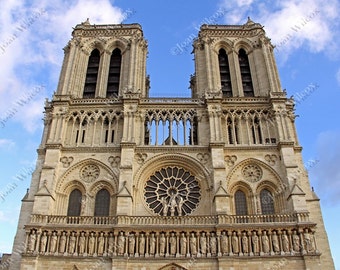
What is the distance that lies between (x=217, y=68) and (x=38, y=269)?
787 inches

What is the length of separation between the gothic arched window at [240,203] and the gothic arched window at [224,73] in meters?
8.98

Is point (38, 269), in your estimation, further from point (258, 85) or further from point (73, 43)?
point (258, 85)

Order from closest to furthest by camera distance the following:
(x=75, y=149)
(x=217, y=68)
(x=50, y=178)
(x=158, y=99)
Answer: (x=50, y=178)
(x=75, y=149)
(x=158, y=99)
(x=217, y=68)

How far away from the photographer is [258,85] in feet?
103

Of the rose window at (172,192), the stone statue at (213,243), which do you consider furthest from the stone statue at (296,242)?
the rose window at (172,192)

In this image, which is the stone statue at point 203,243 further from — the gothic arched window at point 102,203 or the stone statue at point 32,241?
the stone statue at point 32,241

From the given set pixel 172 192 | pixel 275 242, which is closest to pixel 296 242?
pixel 275 242

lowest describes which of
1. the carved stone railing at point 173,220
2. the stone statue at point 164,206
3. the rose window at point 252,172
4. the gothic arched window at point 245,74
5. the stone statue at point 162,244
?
the stone statue at point 162,244

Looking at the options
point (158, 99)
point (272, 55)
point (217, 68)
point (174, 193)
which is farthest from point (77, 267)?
point (272, 55)

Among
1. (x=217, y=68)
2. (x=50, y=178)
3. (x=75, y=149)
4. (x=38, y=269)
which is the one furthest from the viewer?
(x=217, y=68)

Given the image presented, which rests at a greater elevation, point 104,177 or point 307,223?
point 104,177

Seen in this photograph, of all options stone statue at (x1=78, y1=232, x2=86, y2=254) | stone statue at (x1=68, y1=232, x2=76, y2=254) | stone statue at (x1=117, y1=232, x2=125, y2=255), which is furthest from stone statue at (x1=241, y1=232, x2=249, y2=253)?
stone statue at (x1=68, y1=232, x2=76, y2=254)

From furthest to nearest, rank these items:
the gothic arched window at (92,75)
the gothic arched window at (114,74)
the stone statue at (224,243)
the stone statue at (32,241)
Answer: the gothic arched window at (92,75) < the gothic arched window at (114,74) < the stone statue at (32,241) < the stone statue at (224,243)

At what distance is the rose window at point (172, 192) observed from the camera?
25500 millimetres
